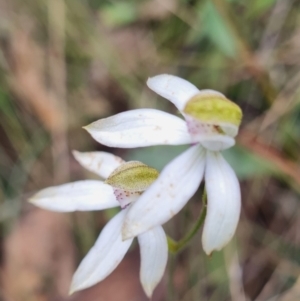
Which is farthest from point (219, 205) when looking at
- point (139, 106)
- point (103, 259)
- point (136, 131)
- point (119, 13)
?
point (119, 13)

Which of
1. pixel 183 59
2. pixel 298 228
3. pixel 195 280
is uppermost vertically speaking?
pixel 183 59

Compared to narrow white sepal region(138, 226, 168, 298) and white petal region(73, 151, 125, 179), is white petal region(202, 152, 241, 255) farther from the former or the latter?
white petal region(73, 151, 125, 179)

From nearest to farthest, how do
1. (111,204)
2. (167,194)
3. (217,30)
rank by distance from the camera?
(167,194)
(111,204)
(217,30)

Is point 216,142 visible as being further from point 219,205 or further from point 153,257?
point 153,257

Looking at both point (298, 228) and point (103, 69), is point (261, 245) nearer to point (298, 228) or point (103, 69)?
point (298, 228)

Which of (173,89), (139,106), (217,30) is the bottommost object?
(139,106)

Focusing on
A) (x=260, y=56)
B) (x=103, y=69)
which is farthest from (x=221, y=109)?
(x=103, y=69)

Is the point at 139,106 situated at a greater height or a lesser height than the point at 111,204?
lesser

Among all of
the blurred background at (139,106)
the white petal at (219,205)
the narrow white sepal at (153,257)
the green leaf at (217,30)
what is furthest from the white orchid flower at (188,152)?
the green leaf at (217,30)
